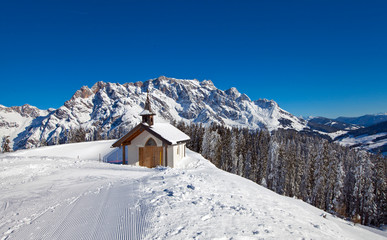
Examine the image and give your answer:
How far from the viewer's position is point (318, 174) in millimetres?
39125

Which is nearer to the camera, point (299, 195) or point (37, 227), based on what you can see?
point (37, 227)

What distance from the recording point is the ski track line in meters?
4.60

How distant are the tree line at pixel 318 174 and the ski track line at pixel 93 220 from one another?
32.5 meters

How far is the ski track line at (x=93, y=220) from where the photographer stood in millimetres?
4602

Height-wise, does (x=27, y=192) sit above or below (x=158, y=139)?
below

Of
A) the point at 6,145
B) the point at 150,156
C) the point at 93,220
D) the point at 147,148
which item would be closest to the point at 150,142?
the point at 147,148

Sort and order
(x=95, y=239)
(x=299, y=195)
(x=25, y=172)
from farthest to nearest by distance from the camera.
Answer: (x=299, y=195)
(x=25, y=172)
(x=95, y=239)

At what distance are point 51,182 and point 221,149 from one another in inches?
1819

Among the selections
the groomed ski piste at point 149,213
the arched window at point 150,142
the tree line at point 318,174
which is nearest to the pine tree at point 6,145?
the tree line at point 318,174

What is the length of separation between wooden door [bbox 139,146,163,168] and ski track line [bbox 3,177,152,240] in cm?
1390

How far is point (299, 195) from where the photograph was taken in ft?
141

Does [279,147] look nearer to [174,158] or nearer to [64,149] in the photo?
[174,158]

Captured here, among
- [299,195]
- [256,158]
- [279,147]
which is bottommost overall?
[299,195]

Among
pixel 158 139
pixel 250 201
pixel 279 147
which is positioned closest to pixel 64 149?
pixel 158 139
